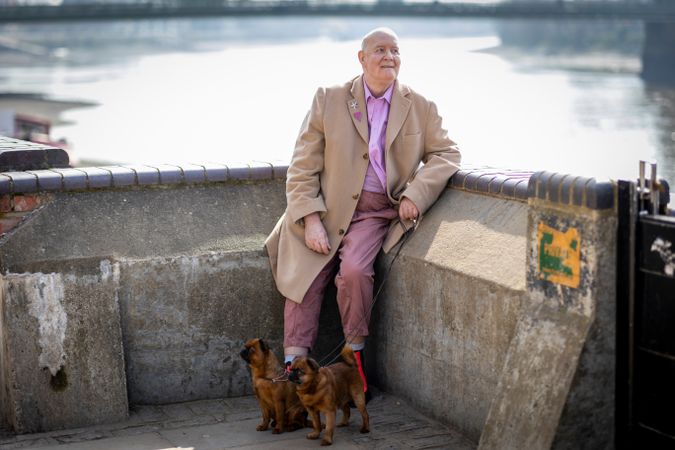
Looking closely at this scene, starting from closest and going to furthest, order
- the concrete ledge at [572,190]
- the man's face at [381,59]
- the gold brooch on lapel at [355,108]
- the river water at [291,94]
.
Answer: the concrete ledge at [572,190] → the man's face at [381,59] → the gold brooch on lapel at [355,108] → the river water at [291,94]

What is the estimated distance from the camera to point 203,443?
14.0ft

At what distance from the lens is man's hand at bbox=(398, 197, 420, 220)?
459 centimetres

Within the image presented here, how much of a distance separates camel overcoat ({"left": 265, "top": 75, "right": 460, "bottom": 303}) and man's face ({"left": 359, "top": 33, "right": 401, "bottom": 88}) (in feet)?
0.29

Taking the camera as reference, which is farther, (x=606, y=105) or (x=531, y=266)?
(x=606, y=105)

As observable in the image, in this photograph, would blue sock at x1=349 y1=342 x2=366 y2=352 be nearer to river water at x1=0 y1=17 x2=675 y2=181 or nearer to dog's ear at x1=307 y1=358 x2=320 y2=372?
dog's ear at x1=307 y1=358 x2=320 y2=372

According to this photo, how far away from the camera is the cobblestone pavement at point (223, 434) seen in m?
4.21

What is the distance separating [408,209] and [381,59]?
588 millimetres

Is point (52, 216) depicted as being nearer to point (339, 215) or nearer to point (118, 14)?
point (339, 215)

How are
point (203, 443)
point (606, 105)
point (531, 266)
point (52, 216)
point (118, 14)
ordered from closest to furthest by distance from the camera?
point (531, 266) → point (203, 443) → point (52, 216) → point (606, 105) → point (118, 14)

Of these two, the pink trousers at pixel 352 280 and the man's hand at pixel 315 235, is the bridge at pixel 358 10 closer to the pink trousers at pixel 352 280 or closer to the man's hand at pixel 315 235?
the pink trousers at pixel 352 280

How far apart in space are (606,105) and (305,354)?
143ft

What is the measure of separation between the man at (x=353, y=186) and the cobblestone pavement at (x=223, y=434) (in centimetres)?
30

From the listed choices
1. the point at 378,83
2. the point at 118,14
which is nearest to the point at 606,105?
the point at 118,14

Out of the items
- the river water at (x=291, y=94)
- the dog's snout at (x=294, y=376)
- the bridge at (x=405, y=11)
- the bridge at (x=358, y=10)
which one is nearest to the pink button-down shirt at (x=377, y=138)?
the dog's snout at (x=294, y=376)
